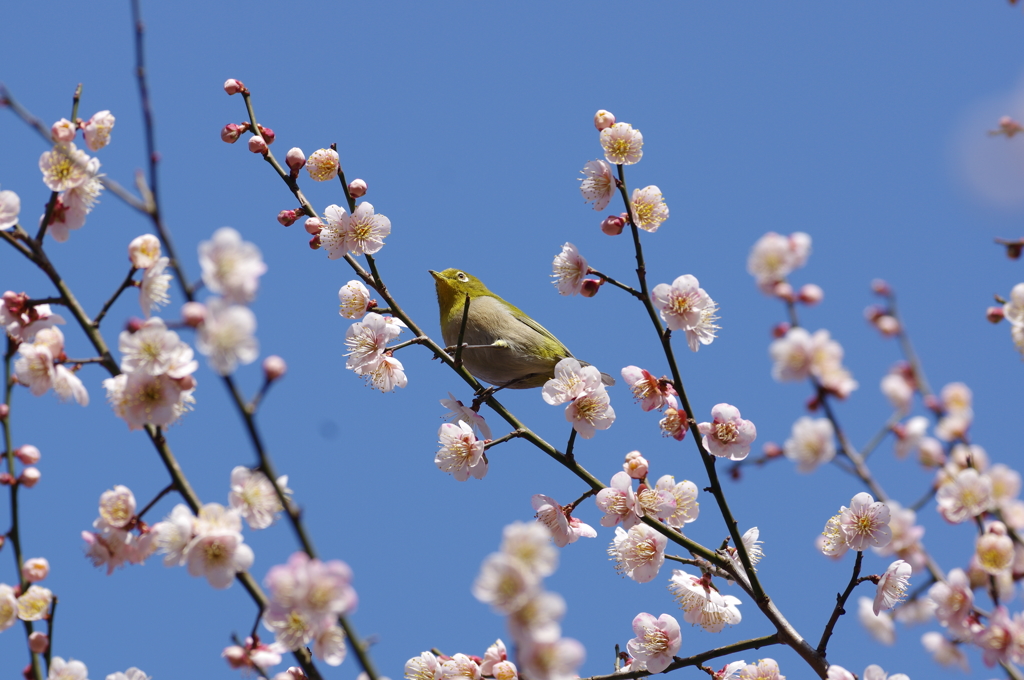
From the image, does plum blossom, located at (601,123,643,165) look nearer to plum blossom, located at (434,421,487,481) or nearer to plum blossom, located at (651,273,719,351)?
plum blossom, located at (651,273,719,351)

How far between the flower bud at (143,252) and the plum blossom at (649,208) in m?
1.78

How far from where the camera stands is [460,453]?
3326mm

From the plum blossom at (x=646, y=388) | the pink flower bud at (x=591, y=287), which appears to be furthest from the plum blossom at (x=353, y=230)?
the plum blossom at (x=646, y=388)

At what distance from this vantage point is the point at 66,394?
245 centimetres

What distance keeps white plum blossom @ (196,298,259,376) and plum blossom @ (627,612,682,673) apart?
216cm

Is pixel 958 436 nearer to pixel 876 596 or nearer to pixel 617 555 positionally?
pixel 876 596

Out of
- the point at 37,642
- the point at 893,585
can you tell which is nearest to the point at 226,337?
the point at 37,642

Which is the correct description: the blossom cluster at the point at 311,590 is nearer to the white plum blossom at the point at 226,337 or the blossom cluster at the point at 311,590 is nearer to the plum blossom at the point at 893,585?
the white plum blossom at the point at 226,337

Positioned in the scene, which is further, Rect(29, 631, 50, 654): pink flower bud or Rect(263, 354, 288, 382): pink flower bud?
Rect(29, 631, 50, 654): pink flower bud

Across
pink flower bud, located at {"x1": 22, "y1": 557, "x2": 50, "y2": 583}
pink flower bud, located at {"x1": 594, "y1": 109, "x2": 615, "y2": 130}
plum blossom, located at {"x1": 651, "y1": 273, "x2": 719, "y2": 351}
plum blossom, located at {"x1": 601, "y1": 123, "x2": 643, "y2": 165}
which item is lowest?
pink flower bud, located at {"x1": 22, "y1": 557, "x2": 50, "y2": 583}

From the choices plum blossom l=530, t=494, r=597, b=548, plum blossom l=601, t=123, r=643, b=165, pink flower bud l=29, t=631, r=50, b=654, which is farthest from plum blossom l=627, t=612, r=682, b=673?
pink flower bud l=29, t=631, r=50, b=654

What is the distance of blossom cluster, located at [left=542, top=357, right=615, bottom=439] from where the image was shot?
322cm

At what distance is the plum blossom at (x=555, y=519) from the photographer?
3.17 m

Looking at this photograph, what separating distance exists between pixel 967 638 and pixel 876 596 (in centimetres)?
57
